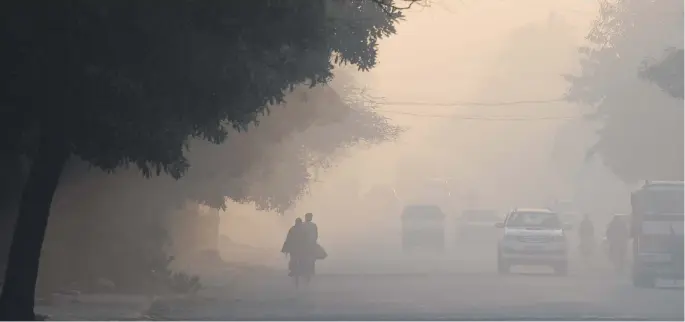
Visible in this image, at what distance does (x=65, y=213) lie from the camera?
25.2m

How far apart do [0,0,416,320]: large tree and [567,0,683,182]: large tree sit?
3380 centimetres

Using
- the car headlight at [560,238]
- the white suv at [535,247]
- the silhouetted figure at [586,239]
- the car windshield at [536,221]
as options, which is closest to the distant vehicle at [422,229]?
the silhouetted figure at [586,239]

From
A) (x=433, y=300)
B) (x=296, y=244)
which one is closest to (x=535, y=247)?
(x=296, y=244)

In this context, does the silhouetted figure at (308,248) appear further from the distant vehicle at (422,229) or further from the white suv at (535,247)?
the distant vehicle at (422,229)

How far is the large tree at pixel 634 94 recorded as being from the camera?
47.5 meters

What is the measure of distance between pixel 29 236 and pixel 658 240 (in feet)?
57.0

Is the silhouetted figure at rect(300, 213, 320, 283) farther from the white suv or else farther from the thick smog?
the white suv

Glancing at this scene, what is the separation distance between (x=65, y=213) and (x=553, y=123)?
90.9 meters

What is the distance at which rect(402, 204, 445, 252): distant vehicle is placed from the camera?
51469 mm

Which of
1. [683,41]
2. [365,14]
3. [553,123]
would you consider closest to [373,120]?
[683,41]

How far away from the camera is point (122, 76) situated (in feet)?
45.8

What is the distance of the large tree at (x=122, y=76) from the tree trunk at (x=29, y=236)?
1 centimetres

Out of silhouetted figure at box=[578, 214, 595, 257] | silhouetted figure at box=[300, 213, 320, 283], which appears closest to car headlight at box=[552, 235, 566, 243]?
silhouetted figure at box=[578, 214, 595, 257]

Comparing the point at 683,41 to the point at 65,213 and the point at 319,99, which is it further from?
the point at 65,213
